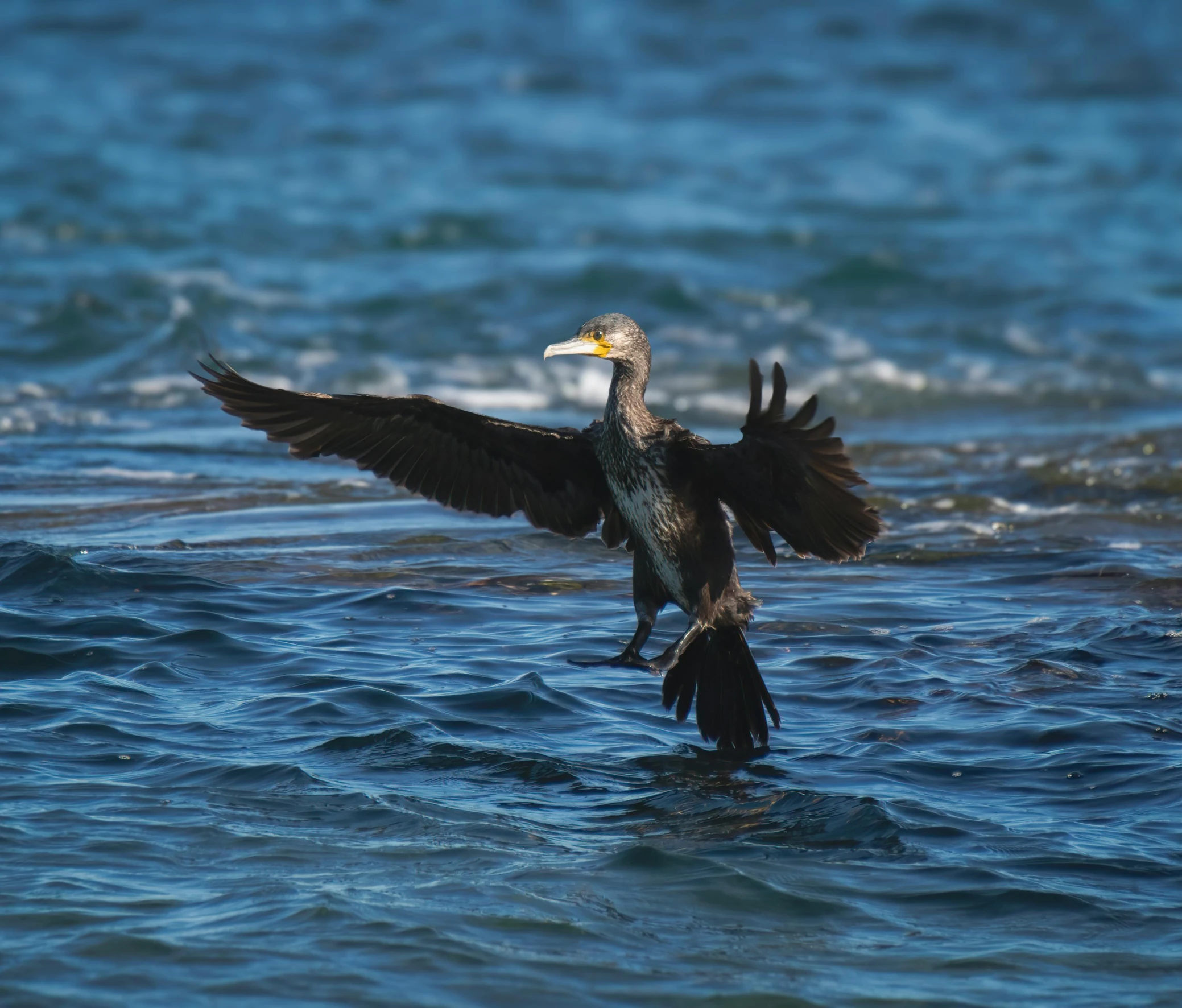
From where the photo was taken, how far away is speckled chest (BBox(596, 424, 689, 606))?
16.4 feet

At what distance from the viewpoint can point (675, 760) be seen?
503 centimetres

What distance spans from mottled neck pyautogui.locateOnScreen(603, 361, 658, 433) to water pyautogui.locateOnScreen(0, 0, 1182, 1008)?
1.06 m

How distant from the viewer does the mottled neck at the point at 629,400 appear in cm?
506

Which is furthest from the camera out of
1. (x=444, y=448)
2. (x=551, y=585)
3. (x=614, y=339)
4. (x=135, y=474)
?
(x=135, y=474)

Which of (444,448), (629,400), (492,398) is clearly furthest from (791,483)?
(492,398)

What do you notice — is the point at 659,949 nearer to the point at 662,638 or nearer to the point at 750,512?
the point at 750,512

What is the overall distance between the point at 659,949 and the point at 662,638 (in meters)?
2.61

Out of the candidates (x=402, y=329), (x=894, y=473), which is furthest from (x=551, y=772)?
(x=402, y=329)

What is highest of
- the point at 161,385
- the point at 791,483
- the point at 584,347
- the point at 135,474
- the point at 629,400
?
the point at 161,385

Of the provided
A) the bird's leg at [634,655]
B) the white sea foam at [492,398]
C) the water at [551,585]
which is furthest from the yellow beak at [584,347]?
the white sea foam at [492,398]

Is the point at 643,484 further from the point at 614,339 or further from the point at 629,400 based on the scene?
the point at 614,339

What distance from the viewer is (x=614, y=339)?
16.9ft

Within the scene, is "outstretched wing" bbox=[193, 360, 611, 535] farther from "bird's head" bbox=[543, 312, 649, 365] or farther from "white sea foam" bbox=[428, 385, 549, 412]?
"white sea foam" bbox=[428, 385, 549, 412]

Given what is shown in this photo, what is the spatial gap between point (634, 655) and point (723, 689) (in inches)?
14.3
